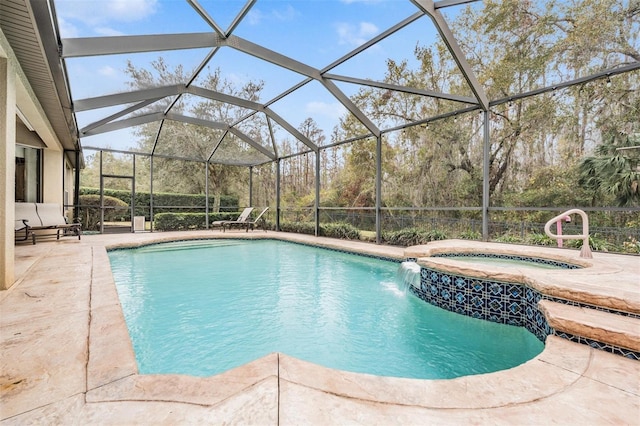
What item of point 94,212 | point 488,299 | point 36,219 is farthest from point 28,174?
point 488,299

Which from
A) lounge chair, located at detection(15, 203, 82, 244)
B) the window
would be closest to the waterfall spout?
lounge chair, located at detection(15, 203, 82, 244)

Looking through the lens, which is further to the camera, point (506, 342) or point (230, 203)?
point (230, 203)

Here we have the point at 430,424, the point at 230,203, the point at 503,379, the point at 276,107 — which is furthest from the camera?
the point at 230,203

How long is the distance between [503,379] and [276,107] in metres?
8.47

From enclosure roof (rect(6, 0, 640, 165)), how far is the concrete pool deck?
286 cm

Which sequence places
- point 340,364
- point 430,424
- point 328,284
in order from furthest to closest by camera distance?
point 328,284
point 340,364
point 430,424

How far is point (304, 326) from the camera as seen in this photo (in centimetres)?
297

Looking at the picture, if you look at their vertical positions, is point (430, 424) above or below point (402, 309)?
above

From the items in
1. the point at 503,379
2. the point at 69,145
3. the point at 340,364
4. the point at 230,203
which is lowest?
the point at 340,364

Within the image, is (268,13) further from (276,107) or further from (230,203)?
(230,203)

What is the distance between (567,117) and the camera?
6242 millimetres

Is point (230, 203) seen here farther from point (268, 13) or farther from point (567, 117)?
point (567, 117)

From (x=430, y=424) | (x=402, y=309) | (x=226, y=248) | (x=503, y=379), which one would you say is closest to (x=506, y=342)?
(x=402, y=309)

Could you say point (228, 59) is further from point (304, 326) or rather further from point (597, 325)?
point (597, 325)
